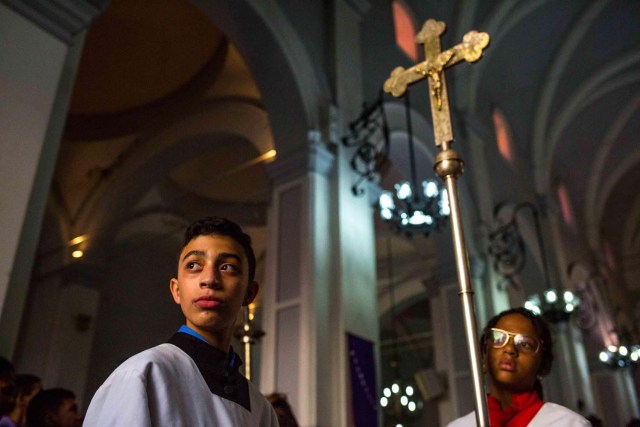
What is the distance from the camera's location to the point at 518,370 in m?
2.45

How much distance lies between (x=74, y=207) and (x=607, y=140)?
14.9 m

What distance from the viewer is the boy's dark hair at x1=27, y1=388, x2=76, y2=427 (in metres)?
3.51

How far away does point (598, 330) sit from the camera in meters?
17.3

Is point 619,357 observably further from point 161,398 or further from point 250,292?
point 161,398

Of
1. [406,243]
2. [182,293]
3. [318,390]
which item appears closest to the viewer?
[182,293]

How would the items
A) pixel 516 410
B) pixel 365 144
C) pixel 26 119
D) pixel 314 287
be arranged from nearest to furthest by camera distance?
pixel 516 410
pixel 26 119
pixel 314 287
pixel 365 144

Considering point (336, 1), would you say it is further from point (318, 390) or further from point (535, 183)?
point (535, 183)

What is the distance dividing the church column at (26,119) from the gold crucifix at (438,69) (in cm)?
227

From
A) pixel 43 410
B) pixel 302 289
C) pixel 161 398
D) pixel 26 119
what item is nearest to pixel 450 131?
pixel 161 398

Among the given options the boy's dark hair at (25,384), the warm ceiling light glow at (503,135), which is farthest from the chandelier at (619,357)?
the boy's dark hair at (25,384)

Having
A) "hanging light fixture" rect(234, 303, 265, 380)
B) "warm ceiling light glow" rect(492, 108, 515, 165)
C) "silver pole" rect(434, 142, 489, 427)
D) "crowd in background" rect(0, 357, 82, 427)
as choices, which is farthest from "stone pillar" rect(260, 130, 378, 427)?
"warm ceiling light glow" rect(492, 108, 515, 165)

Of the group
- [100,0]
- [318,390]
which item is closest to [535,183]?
[318,390]

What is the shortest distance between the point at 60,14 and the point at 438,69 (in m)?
2.78

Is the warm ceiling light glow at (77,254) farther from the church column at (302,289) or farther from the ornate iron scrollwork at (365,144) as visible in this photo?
the ornate iron scrollwork at (365,144)
